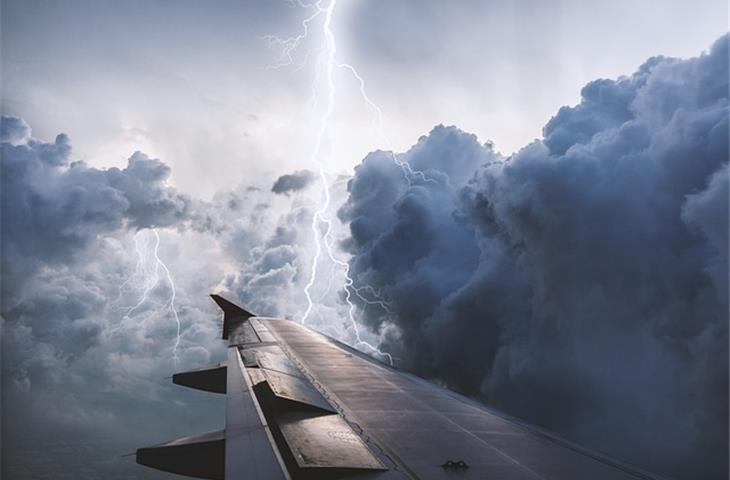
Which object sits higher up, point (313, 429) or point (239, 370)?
point (239, 370)

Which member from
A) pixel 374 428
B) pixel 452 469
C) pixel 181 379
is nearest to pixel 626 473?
pixel 452 469

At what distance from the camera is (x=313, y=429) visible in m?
5.98

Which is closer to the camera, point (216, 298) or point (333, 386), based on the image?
point (333, 386)

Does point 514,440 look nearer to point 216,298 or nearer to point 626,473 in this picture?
point 626,473

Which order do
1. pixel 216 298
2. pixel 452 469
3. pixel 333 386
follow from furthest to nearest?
pixel 216 298, pixel 333 386, pixel 452 469

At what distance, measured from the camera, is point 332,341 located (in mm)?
18609

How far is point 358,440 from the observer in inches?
229

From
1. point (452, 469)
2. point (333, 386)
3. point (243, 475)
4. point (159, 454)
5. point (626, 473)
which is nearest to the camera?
point (243, 475)

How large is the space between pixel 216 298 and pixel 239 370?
14394 millimetres

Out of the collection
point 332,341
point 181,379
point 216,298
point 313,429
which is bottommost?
point 313,429

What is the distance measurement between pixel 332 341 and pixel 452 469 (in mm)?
13876

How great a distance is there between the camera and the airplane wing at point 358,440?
479 cm

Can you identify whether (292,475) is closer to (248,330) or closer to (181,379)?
(181,379)

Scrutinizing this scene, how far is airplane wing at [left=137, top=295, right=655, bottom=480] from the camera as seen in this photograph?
479cm
